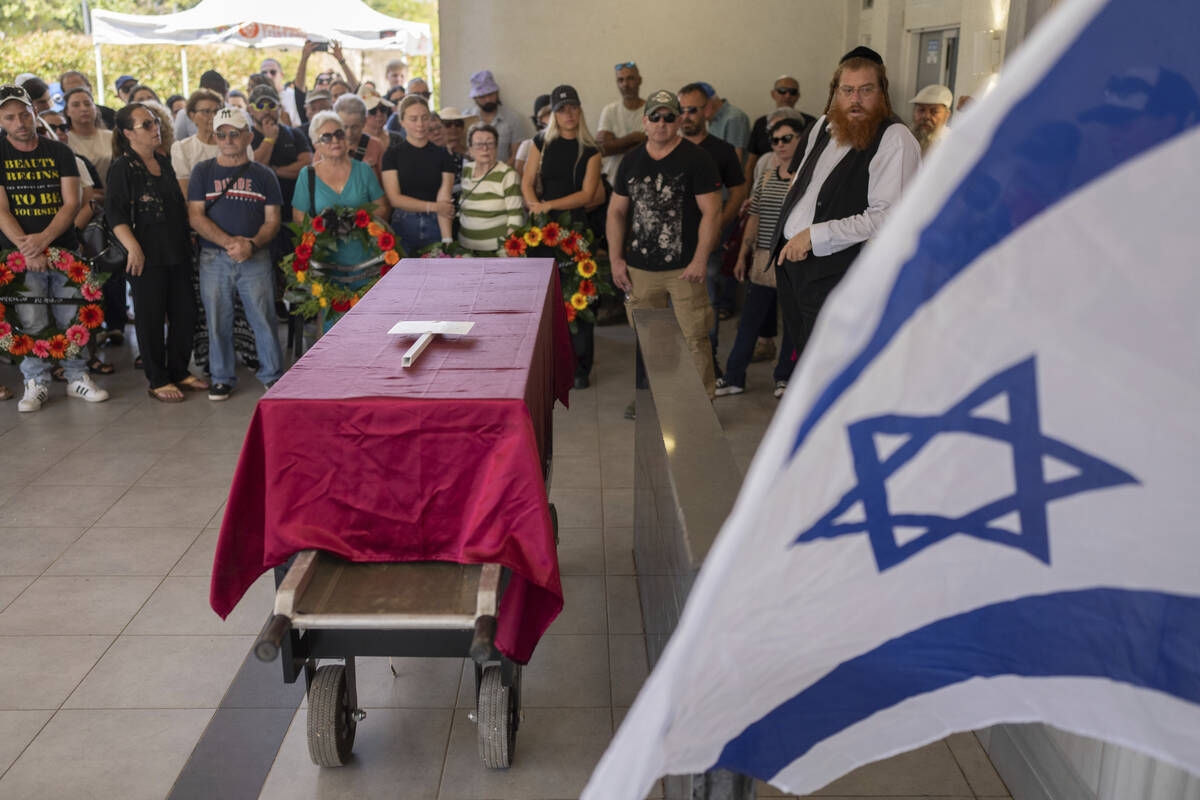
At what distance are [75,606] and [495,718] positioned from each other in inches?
78.2

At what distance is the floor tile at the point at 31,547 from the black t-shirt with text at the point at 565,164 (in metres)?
3.56

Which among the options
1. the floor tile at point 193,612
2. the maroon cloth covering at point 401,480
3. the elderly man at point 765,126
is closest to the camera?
the maroon cloth covering at point 401,480

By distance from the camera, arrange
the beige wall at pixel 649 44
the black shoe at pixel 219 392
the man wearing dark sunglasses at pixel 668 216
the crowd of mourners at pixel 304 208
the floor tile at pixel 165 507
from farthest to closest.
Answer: the beige wall at pixel 649 44 → the black shoe at pixel 219 392 → the crowd of mourners at pixel 304 208 → the man wearing dark sunglasses at pixel 668 216 → the floor tile at pixel 165 507

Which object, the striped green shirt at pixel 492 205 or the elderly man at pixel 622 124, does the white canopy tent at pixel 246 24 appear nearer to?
the elderly man at pixel 622 124

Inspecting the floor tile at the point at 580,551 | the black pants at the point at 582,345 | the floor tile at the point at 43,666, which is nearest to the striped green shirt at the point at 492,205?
the black pants at the point at 582,345

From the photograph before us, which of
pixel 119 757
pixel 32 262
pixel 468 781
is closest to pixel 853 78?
pixel 468 781

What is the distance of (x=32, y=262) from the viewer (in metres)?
6.33

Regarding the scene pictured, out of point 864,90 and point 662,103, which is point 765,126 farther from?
point 864,90

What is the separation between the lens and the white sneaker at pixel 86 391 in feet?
22.0

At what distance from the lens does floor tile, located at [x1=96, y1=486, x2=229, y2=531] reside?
4859 millimetres

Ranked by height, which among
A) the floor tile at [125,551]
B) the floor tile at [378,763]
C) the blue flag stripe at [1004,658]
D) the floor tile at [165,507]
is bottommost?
the floor tile at [378,763]

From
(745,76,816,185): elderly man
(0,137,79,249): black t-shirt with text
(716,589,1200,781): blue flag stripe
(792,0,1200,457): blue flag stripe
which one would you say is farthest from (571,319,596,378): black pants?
(792,0,1200,457): blue flag stripe

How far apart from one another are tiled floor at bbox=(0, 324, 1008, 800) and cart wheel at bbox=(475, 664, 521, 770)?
83 mm

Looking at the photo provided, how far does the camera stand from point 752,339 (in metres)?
6.68
